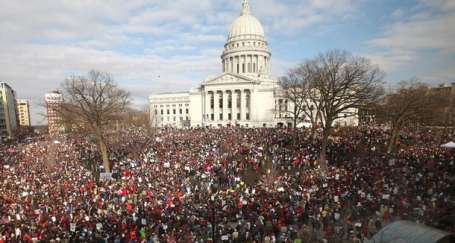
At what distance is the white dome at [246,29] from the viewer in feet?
275

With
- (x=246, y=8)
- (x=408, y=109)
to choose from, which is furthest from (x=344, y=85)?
(x=246, y=8)

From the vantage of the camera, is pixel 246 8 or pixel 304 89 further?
pixel 246 8

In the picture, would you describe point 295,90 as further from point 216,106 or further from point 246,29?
point 246,29

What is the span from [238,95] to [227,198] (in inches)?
2200

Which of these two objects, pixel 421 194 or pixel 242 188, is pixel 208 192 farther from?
pixel 421 194

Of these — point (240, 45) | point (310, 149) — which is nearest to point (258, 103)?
point (240, 45)

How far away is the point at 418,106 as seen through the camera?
913 inches

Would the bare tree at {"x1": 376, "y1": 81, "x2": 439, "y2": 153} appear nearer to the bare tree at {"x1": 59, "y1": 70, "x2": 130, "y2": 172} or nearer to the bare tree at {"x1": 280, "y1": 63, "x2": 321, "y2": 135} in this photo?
the bare tree at {"x1": 280, "y1": 63, "x2": 321, "y2": 135}

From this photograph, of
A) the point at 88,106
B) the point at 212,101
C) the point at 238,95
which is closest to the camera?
the point at 88,106

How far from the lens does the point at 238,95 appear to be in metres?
68.9

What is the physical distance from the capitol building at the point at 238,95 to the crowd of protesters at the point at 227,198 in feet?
114

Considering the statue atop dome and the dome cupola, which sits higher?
the statue atop dome

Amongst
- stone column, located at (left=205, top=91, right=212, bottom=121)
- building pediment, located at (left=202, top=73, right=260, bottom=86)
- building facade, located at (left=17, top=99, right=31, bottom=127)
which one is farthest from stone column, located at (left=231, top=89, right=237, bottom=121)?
building facade, located at (left=17, top=99, right=31, bottom=127)

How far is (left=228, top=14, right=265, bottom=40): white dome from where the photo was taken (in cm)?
8388
